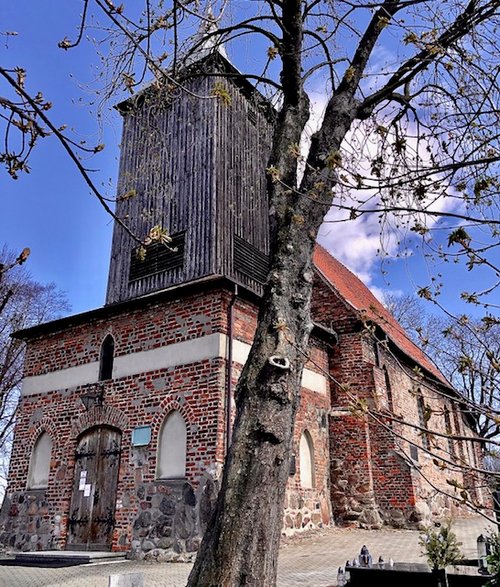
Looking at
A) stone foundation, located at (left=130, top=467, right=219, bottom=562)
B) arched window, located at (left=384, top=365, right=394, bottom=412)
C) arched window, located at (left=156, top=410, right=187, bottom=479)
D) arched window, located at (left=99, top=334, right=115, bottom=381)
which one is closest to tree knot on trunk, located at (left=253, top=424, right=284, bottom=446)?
stone foundation, located at (left=130, top=467, right=219, bottom=562)

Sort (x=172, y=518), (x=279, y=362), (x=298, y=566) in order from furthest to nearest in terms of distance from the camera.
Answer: (x=172, y=518) → (x=298, y=566) → (x=279, y=362)

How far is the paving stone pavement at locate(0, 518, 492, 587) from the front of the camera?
7355 mm

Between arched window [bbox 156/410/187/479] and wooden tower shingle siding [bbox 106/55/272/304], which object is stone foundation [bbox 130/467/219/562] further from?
wooden tower shingle siding [bbox 106/55/272/304]

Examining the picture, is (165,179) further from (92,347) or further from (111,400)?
(111,400)

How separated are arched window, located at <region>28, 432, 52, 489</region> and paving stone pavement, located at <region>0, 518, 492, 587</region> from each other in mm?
2795

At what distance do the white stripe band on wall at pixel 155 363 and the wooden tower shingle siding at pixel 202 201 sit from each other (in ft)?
8.13

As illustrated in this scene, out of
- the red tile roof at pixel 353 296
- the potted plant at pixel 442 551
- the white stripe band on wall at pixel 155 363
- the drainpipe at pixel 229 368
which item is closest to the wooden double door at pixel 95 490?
the white stripe band on wall at pixel 155 363

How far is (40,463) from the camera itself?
12320 mm

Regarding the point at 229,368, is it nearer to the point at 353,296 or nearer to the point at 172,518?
the point at 172,518

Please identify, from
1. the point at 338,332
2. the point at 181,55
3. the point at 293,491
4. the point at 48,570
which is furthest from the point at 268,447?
the point at 338,332

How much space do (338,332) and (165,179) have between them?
6.25m

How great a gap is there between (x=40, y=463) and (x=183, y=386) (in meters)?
4.34

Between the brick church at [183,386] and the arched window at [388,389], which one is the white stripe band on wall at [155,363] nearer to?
the brick church at [183,386]

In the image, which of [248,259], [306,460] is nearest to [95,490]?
[306,460]
